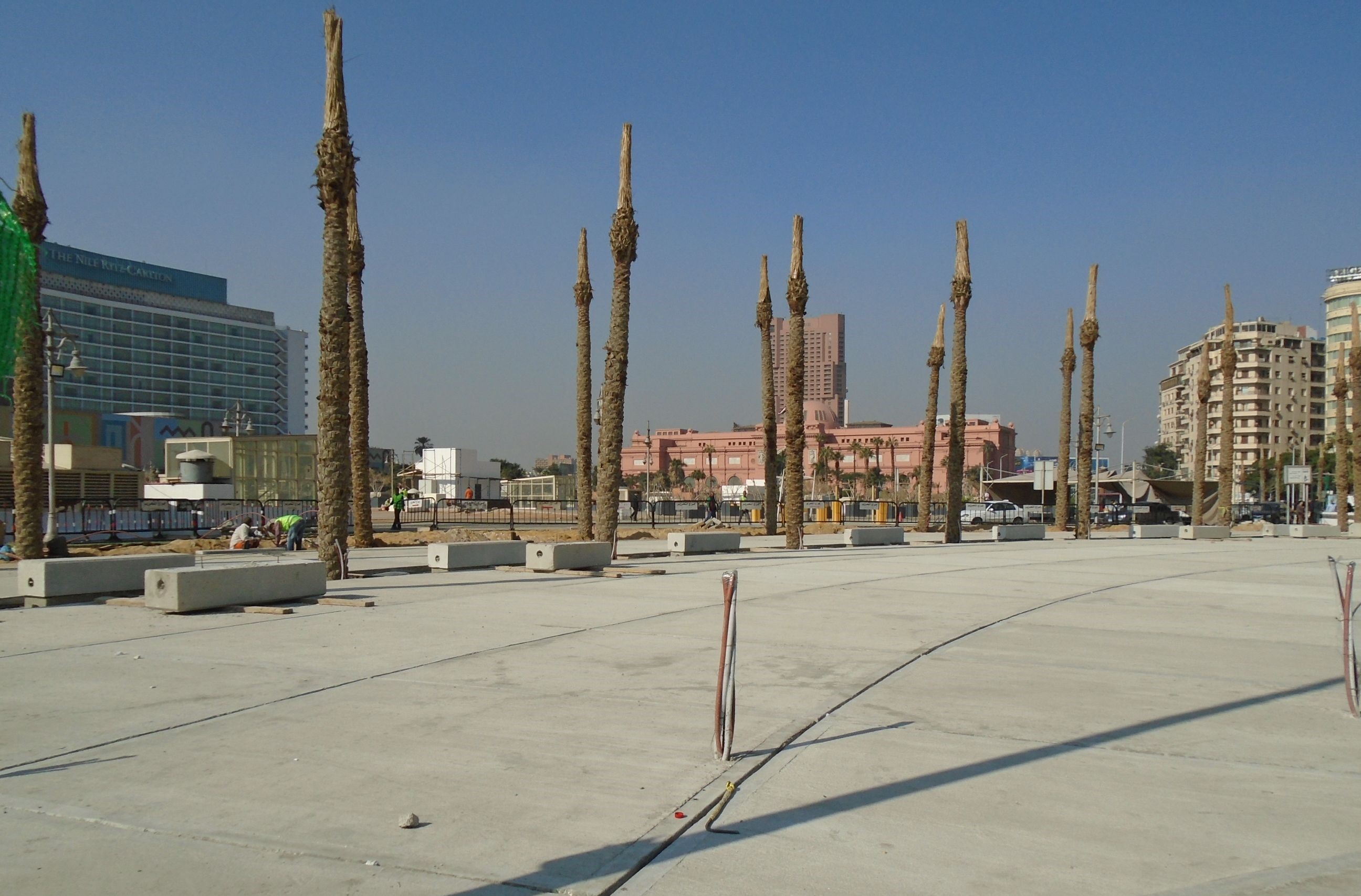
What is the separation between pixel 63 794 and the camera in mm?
5312

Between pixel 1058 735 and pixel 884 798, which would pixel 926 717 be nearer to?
pixel 1058 735

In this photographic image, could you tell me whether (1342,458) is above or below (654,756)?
above

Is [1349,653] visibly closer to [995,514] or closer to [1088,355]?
[1088,355]

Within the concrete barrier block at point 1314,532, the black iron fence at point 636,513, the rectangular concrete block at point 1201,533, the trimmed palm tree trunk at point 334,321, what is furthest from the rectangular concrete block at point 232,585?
the concrete barrier block at point 1314,532

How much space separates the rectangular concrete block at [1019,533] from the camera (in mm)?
34656

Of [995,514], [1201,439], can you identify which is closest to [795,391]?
[1201,439]

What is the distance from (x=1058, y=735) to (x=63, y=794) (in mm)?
5913

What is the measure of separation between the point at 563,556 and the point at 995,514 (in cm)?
4360

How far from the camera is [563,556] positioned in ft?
57.8

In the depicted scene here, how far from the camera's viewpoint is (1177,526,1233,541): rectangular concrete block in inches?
1435

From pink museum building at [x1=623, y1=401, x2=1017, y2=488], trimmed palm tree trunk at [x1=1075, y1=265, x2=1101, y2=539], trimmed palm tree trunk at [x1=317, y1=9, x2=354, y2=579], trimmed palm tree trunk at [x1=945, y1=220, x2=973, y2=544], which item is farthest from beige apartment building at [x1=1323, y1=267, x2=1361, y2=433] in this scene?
trimmed palm tree trunk at [x1=317, y1=9, x2=354, y2=579]

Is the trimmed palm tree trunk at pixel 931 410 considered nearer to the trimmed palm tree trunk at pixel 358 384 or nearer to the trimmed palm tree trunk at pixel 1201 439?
the trimmed palm tree trunk at pixel 1201 439

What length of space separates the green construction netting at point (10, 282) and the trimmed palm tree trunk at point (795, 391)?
20018mm

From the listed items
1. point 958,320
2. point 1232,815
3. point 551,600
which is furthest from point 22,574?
point 958,320
